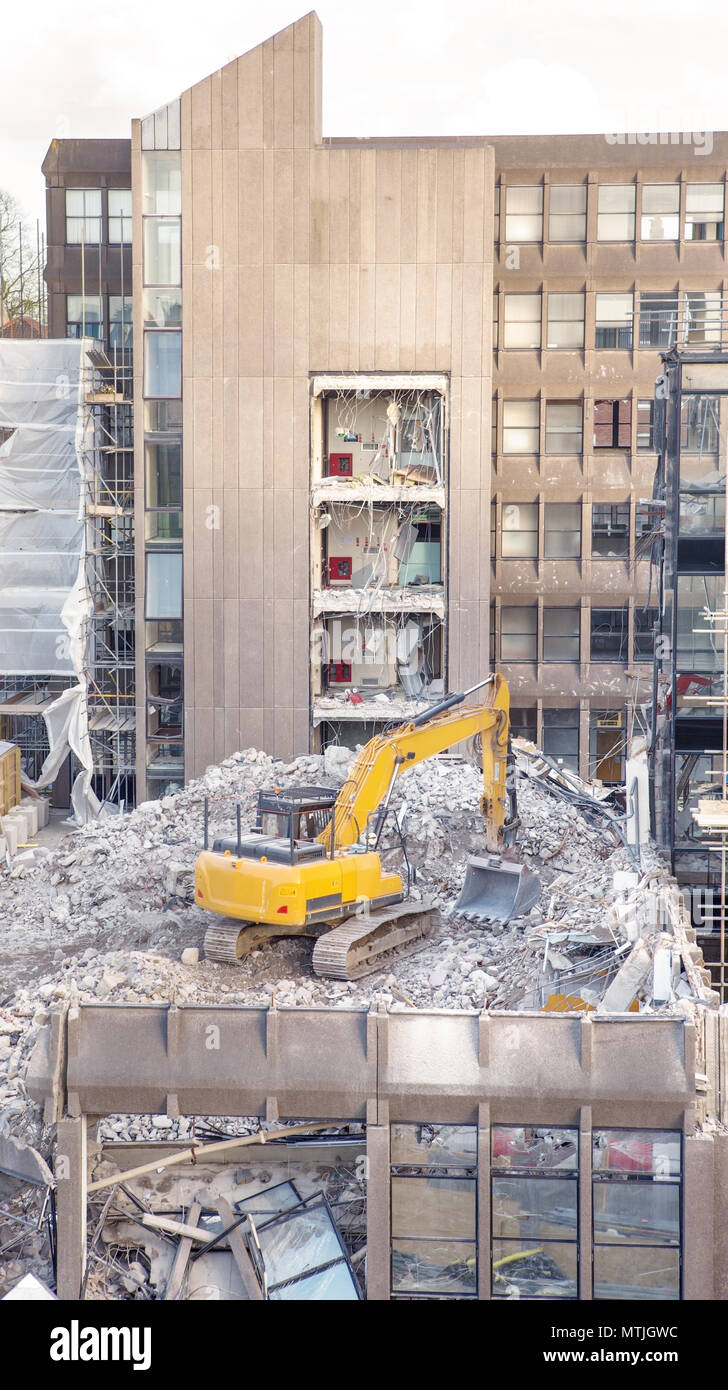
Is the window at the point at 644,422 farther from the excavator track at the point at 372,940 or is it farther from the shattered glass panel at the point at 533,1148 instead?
the shattered glass panel at the point at 533,1148

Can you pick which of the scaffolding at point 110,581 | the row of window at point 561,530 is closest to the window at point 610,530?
the row of window at point 561,530

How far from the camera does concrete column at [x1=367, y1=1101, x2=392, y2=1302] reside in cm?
1264

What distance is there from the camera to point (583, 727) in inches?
1341

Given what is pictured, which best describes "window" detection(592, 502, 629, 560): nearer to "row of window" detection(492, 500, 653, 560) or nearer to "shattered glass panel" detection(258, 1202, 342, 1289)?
"row of window" detection(492, 500, 653, 560)

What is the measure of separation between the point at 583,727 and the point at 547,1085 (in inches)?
868

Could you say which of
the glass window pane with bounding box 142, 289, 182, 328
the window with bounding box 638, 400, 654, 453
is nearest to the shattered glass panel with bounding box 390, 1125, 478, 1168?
the glass window pane with bounding box 142, 289, 182, 328

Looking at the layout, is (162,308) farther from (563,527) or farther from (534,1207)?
(534,1207)

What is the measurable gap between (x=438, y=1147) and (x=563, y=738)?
21.9 meters

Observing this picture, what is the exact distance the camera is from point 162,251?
30.1m

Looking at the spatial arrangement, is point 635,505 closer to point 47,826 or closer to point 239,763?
point 239,763

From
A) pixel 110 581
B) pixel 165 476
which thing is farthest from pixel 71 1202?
pixel 110 581

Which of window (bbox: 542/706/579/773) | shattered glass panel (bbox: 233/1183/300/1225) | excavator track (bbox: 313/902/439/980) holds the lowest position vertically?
shattered glass panel (bbox: 233/1183/300/1225)

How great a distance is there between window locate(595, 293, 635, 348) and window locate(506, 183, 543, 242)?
7.75ft

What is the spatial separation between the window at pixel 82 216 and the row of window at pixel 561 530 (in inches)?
495
